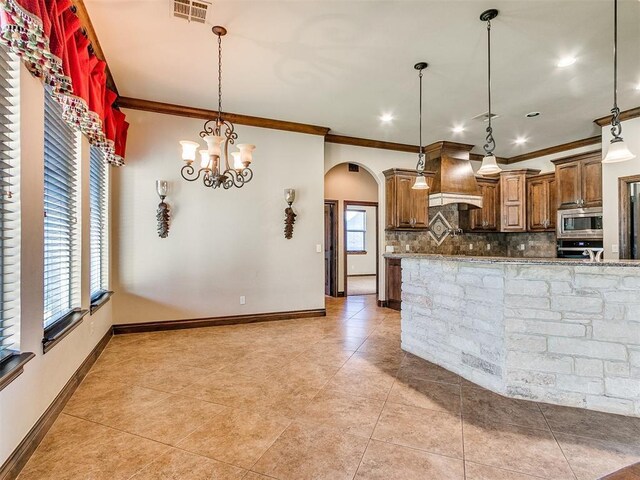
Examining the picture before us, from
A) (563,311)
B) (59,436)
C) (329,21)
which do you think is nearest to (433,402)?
(563,311)

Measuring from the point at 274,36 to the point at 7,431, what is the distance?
11.0 feet

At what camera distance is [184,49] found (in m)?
3.29

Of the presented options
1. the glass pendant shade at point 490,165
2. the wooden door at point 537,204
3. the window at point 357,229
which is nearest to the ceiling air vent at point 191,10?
the glass pendant shade at point 490,165

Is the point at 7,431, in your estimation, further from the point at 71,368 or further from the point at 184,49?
the point at 184,49

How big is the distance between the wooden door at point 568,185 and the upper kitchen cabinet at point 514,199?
2.80 ft

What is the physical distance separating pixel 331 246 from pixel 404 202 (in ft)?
6.67

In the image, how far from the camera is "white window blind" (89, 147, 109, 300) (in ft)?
12.1

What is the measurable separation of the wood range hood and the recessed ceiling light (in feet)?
9.14

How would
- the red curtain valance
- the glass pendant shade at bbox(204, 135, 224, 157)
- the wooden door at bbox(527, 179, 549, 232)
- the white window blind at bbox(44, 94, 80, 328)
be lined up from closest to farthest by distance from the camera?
the red curtain valance, the white window blind at bbox(44, 94, 80, 328), the glass pendant shade at bbox(204, 135, 224, 157), the wooden door at bbox(527, 179, 549, 232)

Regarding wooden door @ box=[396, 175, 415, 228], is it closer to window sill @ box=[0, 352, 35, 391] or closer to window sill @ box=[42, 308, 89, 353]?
window sill @ box=[42, 308, 89, 353]

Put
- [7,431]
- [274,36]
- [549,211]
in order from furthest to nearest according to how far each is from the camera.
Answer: [549,211]
[274,36]
[7,431]

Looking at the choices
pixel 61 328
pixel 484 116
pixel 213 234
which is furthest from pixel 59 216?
pixel 484 116

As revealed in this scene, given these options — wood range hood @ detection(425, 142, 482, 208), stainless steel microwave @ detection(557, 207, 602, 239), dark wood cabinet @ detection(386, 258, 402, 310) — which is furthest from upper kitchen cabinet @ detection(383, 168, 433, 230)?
stainless steel microwave @ detection(557, 207, 602, 239)

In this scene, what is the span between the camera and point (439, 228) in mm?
6762
